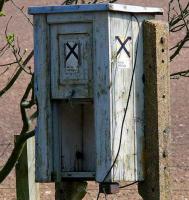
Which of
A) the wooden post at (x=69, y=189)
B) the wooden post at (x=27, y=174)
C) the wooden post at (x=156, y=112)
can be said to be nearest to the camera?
the wooden post at (x=156, y=112)

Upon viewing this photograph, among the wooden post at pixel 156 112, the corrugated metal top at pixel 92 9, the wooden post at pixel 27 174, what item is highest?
the corrugated metal top at pixel 92 9

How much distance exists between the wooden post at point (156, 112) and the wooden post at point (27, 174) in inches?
80.5

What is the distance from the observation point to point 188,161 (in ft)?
39.3

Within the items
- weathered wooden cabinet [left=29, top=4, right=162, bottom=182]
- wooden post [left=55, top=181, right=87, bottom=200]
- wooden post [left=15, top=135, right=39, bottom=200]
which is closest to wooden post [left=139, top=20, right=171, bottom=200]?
weathered wooden cabinet [left=29, top=4, right=162, bottom=182]

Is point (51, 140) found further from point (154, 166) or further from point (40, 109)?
point (154, 166)

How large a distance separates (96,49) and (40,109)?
51cm

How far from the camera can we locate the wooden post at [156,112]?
4750 mm

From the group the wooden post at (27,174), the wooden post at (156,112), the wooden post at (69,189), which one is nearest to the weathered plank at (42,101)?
the wooden post at (69,189)

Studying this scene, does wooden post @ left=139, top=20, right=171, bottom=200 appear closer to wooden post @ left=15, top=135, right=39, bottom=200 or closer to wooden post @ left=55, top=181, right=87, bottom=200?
wooden post @ left=55, top=181, right=87, bottom=200

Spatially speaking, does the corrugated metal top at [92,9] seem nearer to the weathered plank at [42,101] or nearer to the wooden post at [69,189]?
the weathered plank at [42,101]

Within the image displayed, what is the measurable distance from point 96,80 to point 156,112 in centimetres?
38

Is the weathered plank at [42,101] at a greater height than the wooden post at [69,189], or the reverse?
the weathered plank at [42,101]

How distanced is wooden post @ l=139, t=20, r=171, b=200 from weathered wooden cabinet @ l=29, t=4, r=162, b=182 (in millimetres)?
43

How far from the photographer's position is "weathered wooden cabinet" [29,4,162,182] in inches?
183
